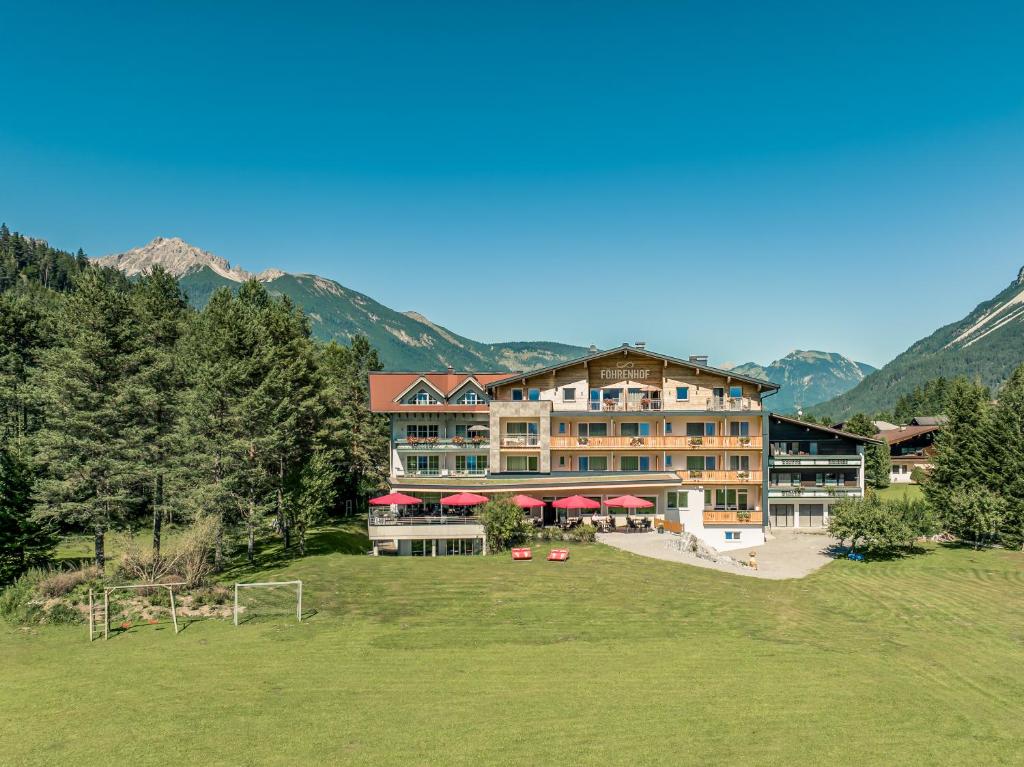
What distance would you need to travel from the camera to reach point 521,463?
50.1 metres

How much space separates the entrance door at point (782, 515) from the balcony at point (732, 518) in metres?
6.54

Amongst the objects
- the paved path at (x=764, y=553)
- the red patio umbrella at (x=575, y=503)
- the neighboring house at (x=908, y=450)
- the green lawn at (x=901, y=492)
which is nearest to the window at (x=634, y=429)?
the red patio umbrella at (x=575, y=503)

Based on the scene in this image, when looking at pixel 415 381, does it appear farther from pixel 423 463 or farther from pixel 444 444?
pixel 423 463

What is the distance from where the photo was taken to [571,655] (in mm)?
23094

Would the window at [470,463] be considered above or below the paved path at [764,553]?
above

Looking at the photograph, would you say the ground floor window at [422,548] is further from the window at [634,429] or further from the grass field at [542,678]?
the window at [634,429]

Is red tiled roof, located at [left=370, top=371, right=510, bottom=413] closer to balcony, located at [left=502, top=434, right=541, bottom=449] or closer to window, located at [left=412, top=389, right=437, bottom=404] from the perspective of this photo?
Result: window, located at [left=412, top=389, right=437, bottom=404]

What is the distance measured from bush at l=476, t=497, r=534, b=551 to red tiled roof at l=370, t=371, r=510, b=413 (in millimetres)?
14590

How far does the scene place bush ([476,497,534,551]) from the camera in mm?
38812

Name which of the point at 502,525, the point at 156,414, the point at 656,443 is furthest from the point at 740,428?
the point at 156,414

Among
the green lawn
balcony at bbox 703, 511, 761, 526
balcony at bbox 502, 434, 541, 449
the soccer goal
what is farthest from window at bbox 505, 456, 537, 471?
the green lawn

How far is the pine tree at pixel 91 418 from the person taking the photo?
35.1 m

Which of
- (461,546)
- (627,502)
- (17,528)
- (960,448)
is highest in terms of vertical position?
(960,448)

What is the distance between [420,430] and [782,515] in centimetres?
3244
